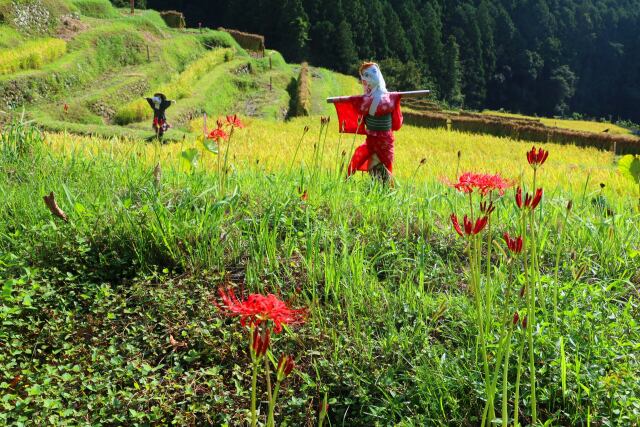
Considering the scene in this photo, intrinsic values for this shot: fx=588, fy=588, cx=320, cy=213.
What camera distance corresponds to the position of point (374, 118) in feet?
16.0

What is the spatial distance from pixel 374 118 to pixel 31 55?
11.2 metres

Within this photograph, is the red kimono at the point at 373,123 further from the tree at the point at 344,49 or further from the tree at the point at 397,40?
the tree at the point at 397,40

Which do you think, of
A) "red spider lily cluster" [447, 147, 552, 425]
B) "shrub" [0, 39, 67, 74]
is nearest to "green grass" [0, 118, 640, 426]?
"red spider lily cluster" [447, 147, 552, 425]

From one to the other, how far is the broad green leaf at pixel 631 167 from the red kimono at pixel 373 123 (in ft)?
6.51

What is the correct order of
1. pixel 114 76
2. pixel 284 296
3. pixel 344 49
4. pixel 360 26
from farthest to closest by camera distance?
1. pixel 360 26
2. pixel 344 49
3. pixel 114 76
4. pixel 284 296

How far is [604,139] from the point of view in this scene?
1584cm

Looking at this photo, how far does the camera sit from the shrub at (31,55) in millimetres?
12625

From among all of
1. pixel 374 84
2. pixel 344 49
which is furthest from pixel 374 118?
pixel 344 49

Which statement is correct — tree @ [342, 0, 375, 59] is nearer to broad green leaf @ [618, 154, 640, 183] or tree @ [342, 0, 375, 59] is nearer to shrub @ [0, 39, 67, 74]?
shrub @ [0, 39, 67, 74]

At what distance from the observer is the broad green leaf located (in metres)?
3.05

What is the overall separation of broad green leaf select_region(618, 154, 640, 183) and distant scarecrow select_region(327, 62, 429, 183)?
1924 millimetres

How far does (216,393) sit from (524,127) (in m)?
17.1

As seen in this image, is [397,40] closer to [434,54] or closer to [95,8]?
[434,54]

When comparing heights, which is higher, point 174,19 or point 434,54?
point 434,54
